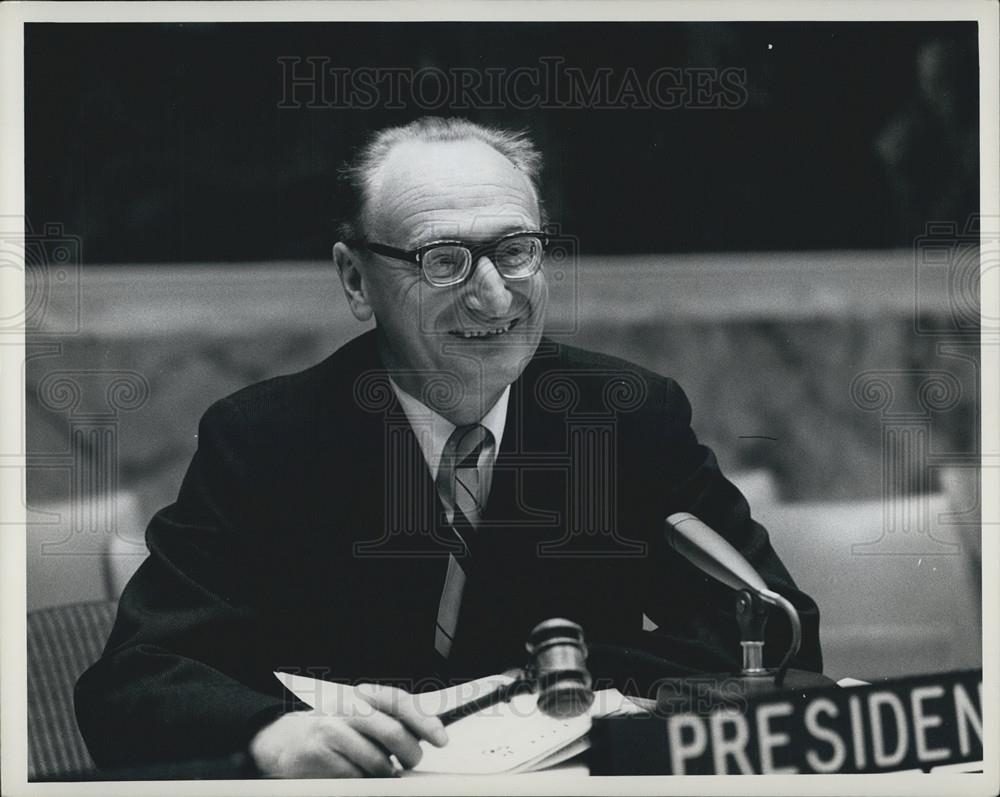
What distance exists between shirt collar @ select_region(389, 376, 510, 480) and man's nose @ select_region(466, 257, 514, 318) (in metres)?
0.21

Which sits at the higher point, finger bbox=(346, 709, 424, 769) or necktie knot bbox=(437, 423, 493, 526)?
necktie knot bbox=(437, 423, 493, 526)

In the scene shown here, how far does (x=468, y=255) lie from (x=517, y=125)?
1.18 ft

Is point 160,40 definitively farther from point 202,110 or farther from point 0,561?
point 0,561

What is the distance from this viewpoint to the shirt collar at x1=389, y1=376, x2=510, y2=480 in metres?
3.68

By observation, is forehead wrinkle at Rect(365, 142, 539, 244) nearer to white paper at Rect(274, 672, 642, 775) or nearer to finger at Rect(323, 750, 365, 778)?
white paper at Rect(274, 672, 642, 775)

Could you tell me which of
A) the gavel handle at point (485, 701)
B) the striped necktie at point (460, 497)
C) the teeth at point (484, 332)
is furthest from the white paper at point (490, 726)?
the teeth at point (484, 332)

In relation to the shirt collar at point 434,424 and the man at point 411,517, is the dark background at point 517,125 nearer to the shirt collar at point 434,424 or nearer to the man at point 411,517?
the man at point 411,517

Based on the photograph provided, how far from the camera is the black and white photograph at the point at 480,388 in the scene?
11.9ft

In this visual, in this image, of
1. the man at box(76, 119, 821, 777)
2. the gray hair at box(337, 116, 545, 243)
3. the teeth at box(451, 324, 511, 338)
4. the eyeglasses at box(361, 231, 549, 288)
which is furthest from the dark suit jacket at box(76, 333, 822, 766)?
the gray hair at box(337, 116, 545, 243)

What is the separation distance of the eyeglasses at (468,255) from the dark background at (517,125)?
0.36ft

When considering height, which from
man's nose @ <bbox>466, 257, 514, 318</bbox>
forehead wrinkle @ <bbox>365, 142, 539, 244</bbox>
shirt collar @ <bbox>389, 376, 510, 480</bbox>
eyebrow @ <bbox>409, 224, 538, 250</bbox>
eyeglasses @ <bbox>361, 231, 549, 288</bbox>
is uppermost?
forehead wrinkle @ <bbox>365, 142, 539, 244</bbox>

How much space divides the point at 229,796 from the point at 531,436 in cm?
119

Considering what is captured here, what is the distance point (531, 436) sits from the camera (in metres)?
3.68

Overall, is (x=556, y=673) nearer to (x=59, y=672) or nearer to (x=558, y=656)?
(x=558, y=656)
